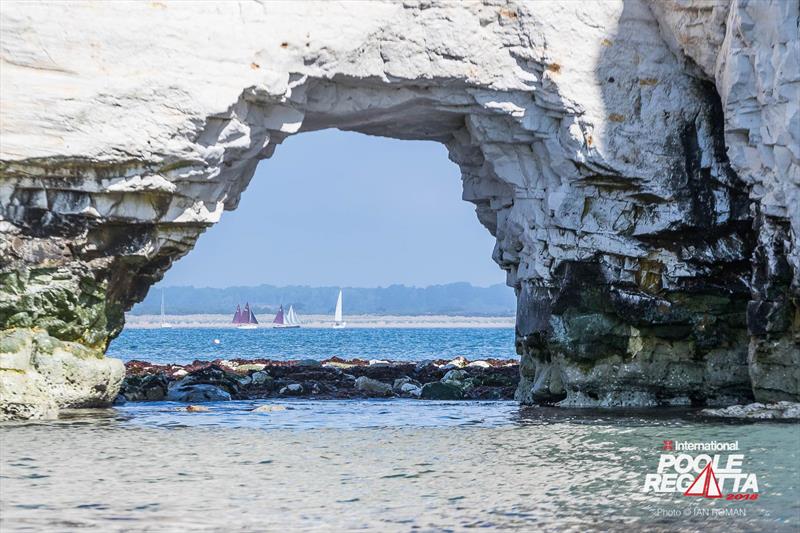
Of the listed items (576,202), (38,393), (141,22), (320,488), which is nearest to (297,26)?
(141,22)

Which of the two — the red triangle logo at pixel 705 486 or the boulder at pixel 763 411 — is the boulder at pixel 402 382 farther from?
the red triangle logo at pixel 705 486

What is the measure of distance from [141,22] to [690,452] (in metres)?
12.2

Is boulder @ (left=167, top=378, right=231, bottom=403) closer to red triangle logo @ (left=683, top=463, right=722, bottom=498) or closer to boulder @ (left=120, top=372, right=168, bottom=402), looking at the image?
boulder @ (left=120, top=372, right=168, bottom=402)

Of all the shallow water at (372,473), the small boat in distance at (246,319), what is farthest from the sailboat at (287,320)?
the shallow water at (372,473)

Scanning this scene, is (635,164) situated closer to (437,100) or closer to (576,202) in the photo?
(576,202)

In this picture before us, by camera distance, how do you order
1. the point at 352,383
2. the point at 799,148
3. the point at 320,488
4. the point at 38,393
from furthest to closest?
the point at 352,383 → the point at 38,393 → the point at 799,148 → the point at 320,488

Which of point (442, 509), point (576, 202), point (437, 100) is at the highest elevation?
point (437, 100)

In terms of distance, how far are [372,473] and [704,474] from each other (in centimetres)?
448

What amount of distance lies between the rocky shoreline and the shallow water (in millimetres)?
5382

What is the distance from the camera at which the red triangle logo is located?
14680mm

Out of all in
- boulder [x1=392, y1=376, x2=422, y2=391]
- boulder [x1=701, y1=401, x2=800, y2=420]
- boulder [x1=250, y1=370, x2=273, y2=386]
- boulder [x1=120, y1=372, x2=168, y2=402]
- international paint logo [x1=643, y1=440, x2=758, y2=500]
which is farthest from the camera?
boulder [x1=250, y1=370, x2=273, y2=386]

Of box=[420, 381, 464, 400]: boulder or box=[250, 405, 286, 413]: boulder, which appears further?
box=[420, 381, 464, 400]: boulder

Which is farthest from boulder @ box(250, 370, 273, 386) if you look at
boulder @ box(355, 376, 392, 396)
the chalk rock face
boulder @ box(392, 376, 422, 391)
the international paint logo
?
the international paint logo

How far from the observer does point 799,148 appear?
20.1 meters
